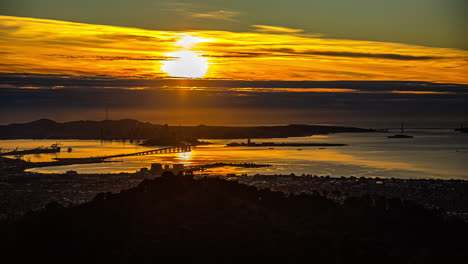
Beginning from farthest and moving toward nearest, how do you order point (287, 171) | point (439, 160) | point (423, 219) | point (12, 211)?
1. point (439, 160)
2. point (287, 171)
3. point (12, 211)
4. point (423, 219)

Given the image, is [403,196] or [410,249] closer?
[410,249]

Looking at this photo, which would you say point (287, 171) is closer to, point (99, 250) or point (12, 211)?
point (12, 211)

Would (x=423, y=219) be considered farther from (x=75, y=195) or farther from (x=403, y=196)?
(x=75, y=195)

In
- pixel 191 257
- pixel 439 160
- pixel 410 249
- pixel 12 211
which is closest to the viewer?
pixel 191 257

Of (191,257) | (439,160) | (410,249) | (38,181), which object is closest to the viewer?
(191,257)

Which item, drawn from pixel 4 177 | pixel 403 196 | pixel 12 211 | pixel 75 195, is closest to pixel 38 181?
pixel 4 177

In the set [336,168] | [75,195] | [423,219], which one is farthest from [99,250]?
[336,168]
